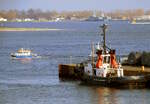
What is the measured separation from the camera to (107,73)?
54969 millimetres


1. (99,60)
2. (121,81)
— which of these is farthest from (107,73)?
(121,81)

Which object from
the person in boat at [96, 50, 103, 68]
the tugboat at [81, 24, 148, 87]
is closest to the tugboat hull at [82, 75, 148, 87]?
the tugboat at [81, 24, 148, 87]

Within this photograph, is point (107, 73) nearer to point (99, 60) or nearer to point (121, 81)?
point (99, 60)

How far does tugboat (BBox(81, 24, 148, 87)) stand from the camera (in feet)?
175

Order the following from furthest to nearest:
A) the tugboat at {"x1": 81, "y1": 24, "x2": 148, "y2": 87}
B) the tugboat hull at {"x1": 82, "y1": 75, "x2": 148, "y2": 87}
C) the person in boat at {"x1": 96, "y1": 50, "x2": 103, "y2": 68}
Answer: the person in boat at {"x1": 96, "y1": 50, "x2": 103, "y2": 68} < the tugboat at {"x1": 81, "y1": 24, "x2": 148, "y2": 87} < the tugboat hull at {"x1": 82, "y1": 75, "x2": 148, "y2": 87}

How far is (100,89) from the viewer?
5384 centimetres

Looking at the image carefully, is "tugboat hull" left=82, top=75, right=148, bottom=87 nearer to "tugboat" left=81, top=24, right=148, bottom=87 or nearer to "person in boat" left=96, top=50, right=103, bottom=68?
"tugboat" left=81, top=24, right=148, bottom=87

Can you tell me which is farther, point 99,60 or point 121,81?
point 99,60

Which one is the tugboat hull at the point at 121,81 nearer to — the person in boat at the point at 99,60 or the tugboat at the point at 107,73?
the tugboat at the point at 107,73

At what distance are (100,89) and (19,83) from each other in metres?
7.88

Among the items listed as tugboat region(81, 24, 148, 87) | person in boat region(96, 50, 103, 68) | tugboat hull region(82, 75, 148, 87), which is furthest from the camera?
person in boat region(96, 50, 103, 68)

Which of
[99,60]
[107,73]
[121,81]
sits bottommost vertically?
[121,81]

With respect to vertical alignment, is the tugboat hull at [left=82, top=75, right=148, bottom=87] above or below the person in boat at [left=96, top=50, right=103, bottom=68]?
below

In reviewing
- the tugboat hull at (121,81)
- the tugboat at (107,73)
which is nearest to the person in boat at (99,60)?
the tugboat at (107,73)
